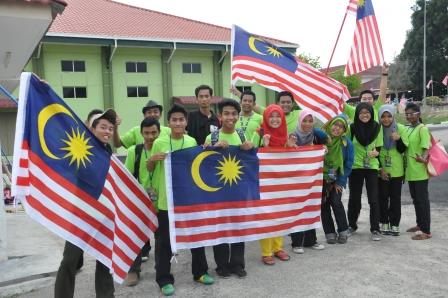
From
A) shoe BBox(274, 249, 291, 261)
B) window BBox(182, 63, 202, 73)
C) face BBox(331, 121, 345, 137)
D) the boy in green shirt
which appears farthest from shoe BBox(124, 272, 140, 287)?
window BBox(182, 63, 202, 73)

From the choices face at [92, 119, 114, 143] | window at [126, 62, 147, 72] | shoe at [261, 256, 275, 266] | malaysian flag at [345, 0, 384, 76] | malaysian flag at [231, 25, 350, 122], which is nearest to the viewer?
face at [92, 119, 114, 143]

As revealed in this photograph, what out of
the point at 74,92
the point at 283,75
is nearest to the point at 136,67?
the point at 74,92

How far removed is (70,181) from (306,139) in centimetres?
296

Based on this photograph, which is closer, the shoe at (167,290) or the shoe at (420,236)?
the shoe at (167,290)

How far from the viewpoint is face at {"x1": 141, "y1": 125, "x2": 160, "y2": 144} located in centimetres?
451

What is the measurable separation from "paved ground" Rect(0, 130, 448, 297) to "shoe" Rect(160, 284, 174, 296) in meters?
0.08

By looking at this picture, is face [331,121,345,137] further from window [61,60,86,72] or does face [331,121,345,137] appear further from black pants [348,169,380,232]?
window [61,60,86,72]

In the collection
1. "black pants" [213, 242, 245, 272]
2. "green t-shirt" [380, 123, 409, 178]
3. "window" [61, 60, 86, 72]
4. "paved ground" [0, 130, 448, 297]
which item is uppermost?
"window" [61, 60, 86, 72]

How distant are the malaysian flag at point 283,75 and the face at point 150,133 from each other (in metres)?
2.04

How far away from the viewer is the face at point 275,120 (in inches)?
193

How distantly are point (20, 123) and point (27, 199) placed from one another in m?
0.57

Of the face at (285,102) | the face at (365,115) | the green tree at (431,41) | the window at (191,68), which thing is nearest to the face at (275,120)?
the face at (285,102)

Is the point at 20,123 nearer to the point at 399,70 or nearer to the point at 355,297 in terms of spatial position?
the point at 355,297

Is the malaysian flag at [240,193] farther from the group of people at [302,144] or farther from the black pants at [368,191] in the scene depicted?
the black pants at [368,191]
